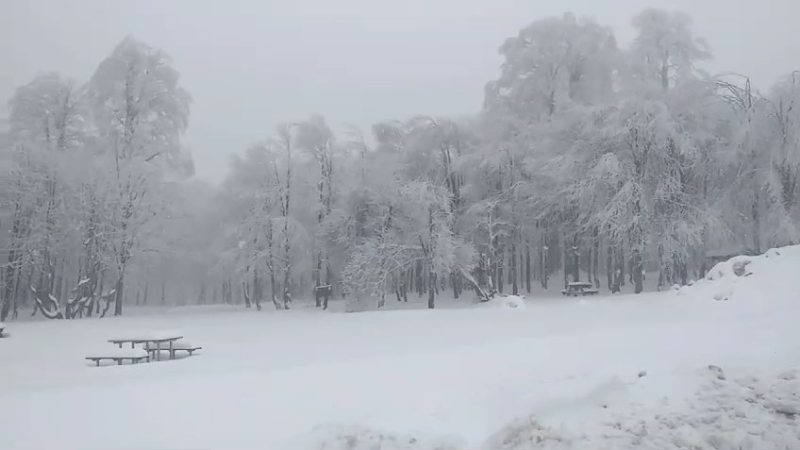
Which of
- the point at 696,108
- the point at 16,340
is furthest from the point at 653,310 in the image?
the point at 16,340

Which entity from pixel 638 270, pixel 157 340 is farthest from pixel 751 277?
pixel 157 340

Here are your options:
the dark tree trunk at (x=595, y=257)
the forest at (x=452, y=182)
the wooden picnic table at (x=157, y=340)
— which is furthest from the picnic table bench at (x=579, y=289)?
the wooden picnic table at (x=157, y=340)

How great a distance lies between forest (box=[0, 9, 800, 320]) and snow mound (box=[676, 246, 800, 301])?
552 centimetres

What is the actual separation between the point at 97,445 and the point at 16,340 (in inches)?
582

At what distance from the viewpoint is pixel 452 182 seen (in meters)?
33.5

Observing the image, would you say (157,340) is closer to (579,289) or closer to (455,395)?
(455,395)

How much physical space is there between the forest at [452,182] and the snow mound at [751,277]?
5.52 meters

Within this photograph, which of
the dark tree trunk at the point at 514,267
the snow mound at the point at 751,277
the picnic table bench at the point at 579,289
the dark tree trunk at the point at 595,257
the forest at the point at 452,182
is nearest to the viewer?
the snow mound at the point at 751,277

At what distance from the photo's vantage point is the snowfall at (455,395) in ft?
23.1

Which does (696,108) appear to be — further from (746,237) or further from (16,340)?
(16,340)

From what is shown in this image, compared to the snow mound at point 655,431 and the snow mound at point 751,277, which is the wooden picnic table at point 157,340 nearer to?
the snow mound at point 655,431

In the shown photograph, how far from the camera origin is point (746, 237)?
25.5 meters

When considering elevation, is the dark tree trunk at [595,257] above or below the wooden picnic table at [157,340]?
above

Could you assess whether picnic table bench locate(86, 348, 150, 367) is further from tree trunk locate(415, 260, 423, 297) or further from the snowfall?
tree trunk locate(415, 260, 423, 297)
